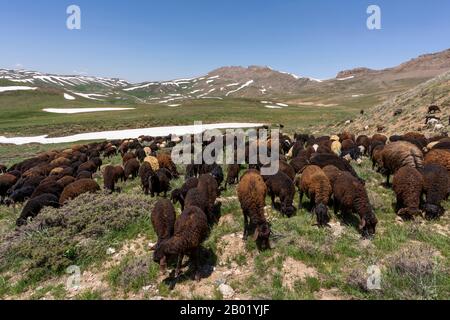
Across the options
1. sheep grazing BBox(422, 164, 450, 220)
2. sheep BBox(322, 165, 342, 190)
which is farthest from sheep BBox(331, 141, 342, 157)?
sheep grazing BBox(422, 164, 450, 220)

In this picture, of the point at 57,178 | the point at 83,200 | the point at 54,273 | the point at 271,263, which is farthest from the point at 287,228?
the point at 57,178

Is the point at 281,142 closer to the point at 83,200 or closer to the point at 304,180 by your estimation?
the point at 304,180

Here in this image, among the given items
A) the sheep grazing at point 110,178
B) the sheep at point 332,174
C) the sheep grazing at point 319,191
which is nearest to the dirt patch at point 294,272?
the sheep grazing at point 319,191

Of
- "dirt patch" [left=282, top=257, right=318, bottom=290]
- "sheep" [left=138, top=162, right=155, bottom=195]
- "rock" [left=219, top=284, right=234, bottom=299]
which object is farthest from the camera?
"sheep" [left=138, top=162, right=155, bottom=195]

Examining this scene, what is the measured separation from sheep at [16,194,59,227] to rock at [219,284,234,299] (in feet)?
26.8

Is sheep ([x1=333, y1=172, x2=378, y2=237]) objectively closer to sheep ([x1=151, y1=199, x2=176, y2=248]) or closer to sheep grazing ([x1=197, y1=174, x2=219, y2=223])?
sheep grazing ([x1=197, y1=174, x2=219, y2=223])

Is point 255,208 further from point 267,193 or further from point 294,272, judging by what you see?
point 267,193

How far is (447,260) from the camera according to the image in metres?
6.89

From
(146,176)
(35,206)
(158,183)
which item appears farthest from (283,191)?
(35,206)

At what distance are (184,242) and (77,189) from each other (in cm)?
762

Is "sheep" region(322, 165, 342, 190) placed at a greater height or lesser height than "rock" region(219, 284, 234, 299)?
greater

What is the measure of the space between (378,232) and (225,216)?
180 inches

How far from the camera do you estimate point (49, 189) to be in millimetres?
13352

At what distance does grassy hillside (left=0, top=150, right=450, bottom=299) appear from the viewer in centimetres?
652
